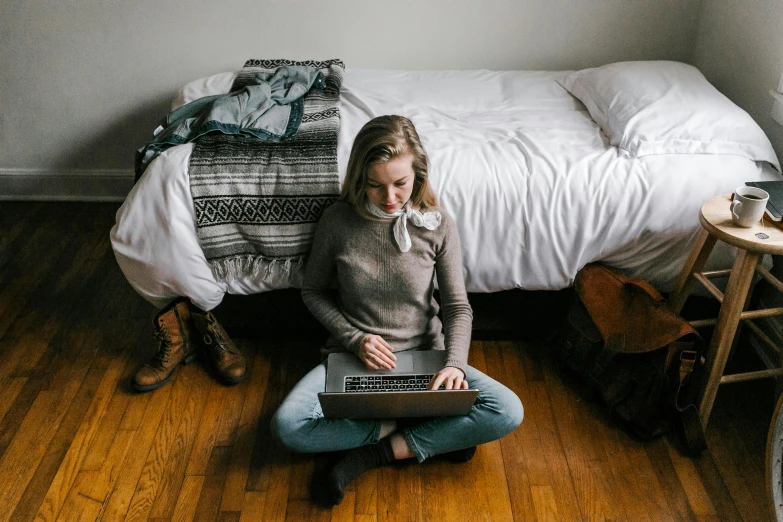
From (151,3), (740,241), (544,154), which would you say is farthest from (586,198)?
(151,3)

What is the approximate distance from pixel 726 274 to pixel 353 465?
1064 mm

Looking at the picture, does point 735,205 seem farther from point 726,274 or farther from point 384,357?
point 384,357

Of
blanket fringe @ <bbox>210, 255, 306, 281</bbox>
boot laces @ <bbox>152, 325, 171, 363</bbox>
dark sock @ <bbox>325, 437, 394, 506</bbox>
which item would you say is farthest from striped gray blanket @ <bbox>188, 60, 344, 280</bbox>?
dark sock @ <bbox>325, 437, 394, 506</bbox>

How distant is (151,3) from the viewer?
244 cm

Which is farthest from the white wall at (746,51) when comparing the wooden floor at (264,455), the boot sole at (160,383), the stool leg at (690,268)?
the boot sole at (160,383)

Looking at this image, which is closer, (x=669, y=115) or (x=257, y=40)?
(x=669, y=115)

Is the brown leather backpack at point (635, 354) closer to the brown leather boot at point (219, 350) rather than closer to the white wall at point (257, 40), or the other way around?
the brown leather boot at point (219, 350)

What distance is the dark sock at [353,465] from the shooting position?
1.49 m

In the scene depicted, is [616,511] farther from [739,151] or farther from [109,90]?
[109,90]

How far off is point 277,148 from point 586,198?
2.71 ft

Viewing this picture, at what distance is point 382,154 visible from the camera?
1.42 metres

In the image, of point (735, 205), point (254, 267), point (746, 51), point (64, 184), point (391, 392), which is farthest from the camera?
point (64, 184)

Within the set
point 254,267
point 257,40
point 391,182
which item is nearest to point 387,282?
point 391,182

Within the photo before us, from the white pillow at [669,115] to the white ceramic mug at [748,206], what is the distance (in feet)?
0.99
